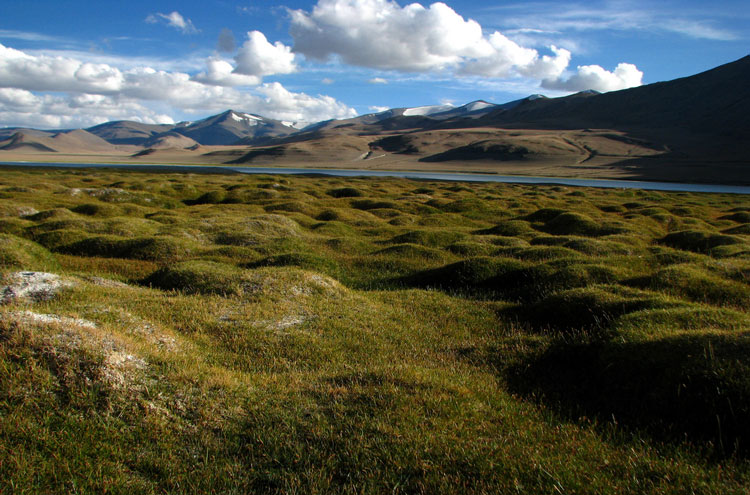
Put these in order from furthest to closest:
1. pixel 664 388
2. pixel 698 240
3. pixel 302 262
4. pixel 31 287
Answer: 1. pixel 698 240
2. pixel 302 262
3. pixel 31 287
4. pixel 664 388

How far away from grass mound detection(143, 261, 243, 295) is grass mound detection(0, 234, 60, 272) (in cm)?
572

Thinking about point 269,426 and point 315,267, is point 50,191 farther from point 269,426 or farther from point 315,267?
point 269,426

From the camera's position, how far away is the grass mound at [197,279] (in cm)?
1720

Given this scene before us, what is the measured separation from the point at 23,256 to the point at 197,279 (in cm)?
994

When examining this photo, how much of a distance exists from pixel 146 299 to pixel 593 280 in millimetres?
18049

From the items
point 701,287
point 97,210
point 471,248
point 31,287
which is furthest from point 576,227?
point 97,210

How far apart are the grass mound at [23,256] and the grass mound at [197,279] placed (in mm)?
5715

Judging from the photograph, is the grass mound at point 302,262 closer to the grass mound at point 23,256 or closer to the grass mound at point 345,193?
the grass mound at point 23,256

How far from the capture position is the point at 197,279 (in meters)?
18.6

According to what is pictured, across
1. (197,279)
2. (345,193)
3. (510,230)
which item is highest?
(345,193)

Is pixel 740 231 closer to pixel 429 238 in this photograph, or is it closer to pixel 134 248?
Result: pixel 429 238

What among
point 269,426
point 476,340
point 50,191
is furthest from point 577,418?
point 50,191

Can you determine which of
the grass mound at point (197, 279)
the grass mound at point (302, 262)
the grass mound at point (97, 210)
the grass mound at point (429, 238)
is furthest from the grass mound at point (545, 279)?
the grass mound at point (97, 210)

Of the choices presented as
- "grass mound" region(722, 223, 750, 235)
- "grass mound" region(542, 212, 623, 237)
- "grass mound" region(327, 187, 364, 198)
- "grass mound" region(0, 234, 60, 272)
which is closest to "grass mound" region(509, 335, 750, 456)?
"grass mound" region(0, 234, 60, 272)
